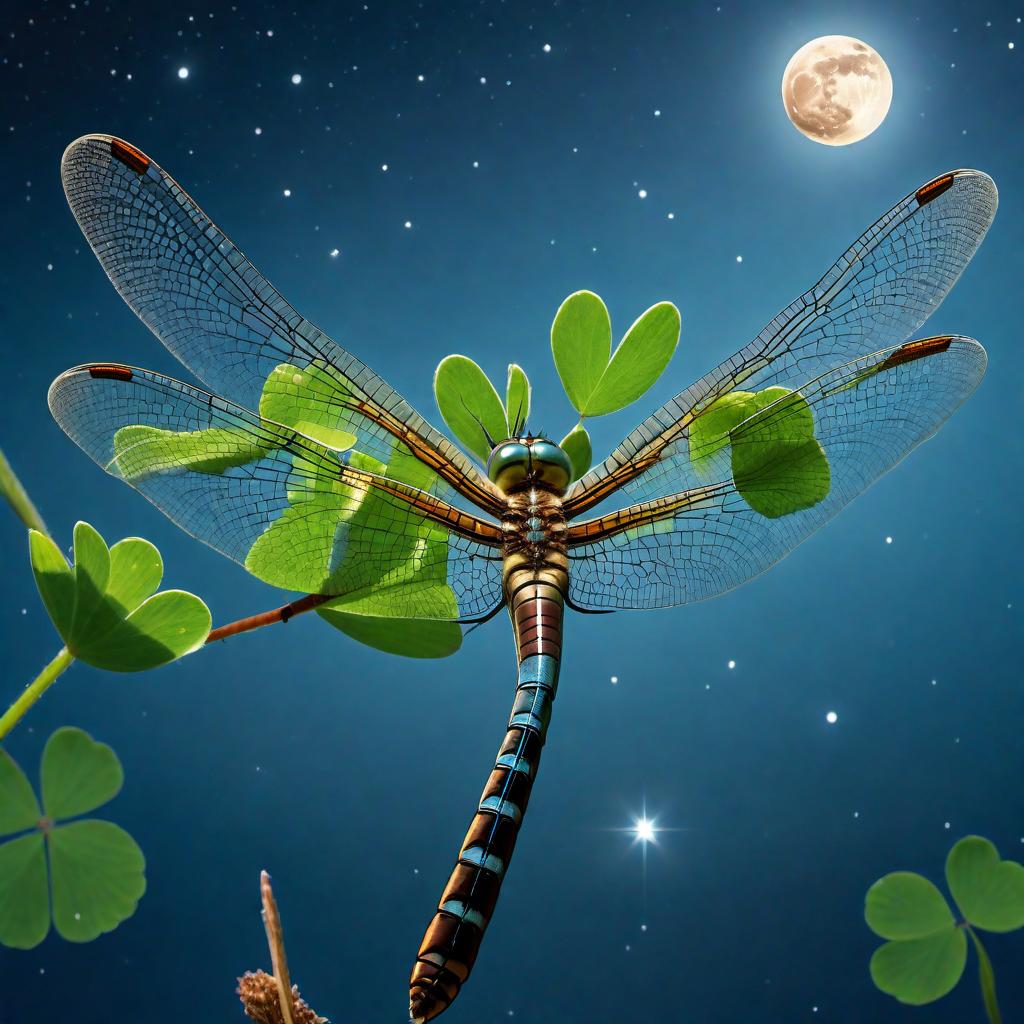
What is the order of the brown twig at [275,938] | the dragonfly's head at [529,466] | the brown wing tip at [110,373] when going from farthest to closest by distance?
A: the dragonfly's head at [529,466]
the brown wing tip at [110,373]
the brown twig at [275,938]

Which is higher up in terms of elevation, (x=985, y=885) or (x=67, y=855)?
(x=985, y=885)

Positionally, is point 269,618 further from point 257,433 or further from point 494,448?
point 494,448

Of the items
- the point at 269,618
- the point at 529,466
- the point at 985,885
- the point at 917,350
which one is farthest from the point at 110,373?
the point at 985,885

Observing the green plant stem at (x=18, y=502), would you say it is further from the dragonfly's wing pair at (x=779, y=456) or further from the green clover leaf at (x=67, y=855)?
the dragonfly's wing pair at (x=779, y=456)

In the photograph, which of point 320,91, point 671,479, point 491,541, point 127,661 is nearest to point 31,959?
point 127,661

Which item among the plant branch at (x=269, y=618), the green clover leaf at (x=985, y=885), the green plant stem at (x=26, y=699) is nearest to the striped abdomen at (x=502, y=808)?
the plant branch at (x=269, y=618)

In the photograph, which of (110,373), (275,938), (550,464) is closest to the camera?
(275,938)

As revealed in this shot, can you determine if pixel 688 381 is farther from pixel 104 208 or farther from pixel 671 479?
pixel 104 208
